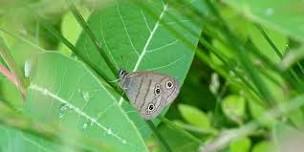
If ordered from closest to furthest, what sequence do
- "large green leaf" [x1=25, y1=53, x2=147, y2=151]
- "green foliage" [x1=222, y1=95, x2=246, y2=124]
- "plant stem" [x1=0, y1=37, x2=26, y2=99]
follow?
"large green leaf" [x1=25, y1=53, x2=147, y2=151]
"plant stem" [x1=0, y1=37, x2=26, y2=99]
"green foliage" [x1=222, y1=95, x2=246, y2=124]

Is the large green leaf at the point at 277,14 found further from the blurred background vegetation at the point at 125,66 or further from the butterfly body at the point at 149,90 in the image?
the butterfly body at the point at 149,90

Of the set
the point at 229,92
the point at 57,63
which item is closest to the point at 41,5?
the point at 57,63

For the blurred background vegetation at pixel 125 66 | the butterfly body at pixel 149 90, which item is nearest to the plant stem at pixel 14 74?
the blurred background vegetation at pixel 125 66

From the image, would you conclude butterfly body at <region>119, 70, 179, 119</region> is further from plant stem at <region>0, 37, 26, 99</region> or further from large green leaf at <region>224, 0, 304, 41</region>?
large green leaf at <region>224, 0, 304, 41</region>

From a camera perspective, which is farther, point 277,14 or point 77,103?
point 77,103

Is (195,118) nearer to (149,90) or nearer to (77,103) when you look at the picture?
(149,90)

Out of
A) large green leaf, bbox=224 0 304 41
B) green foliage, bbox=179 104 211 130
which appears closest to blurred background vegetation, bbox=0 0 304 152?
large green leaf, bbox=224 0 304 41

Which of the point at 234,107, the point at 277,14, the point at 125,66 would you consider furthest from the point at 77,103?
the point at 234,107

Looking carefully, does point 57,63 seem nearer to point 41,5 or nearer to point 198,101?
point 41,5
